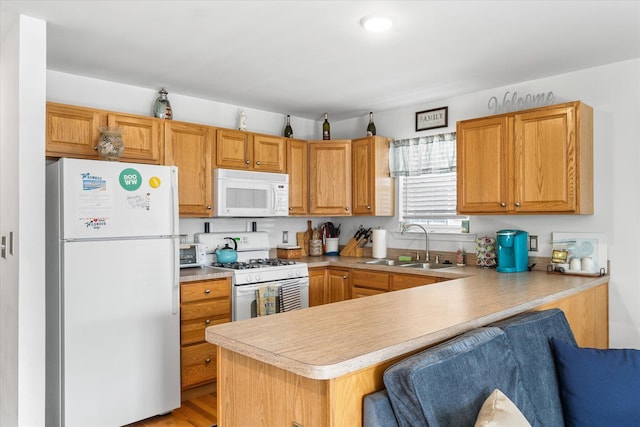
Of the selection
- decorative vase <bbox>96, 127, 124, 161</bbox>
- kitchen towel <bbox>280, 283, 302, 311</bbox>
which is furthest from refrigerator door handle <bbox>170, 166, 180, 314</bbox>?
kitchen towel <bbox>280, 283, 302, 311</bbox>

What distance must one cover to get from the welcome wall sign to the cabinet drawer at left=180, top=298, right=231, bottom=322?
2.70 metres

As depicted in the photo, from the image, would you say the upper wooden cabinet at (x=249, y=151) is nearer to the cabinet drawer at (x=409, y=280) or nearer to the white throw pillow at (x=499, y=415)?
the cabinet drawer at (x=409, y=280)

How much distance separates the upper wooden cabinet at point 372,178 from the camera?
439 centimetres

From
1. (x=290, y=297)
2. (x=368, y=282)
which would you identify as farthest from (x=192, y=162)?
(x=368, y=282)

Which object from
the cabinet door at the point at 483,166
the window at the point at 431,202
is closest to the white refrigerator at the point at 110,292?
the cabinet door at the point at 483,166

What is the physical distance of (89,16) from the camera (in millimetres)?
2445

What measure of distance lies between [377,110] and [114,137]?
2560 mm

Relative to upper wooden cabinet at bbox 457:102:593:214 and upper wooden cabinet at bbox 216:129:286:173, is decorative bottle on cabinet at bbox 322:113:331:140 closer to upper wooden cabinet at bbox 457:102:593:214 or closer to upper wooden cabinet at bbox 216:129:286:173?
upper wooden cabinet at bbox 216:129:286:173

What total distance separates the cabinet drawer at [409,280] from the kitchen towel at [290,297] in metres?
0.83

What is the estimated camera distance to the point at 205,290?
135 inches

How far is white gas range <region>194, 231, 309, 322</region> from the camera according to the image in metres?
3.60

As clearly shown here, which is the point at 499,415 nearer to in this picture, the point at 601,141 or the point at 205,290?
the point at 205,290

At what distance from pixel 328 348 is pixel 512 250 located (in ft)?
8.04

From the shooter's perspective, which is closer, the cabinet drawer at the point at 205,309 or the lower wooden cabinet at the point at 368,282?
the cabinet drawer at the point at 205,309
